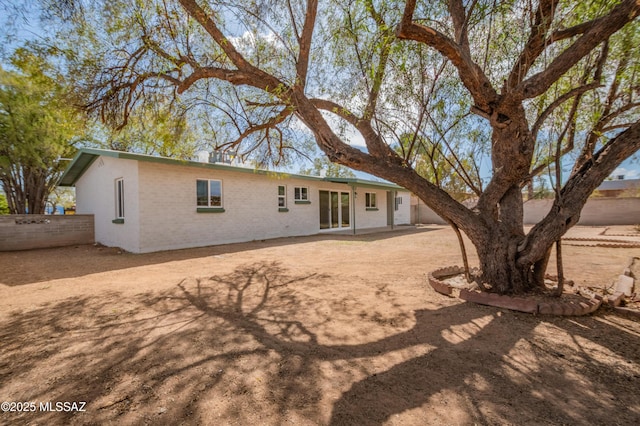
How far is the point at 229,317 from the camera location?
349cm

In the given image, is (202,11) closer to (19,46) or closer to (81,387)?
(19,46)

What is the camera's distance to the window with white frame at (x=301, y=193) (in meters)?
13.5

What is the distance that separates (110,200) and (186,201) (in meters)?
3.02

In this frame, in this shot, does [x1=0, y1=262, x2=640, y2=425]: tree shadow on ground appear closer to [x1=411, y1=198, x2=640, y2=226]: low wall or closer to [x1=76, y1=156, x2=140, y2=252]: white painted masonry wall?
[x1=76, y1=156, x2=140, y2=252]: white painted masonry wall

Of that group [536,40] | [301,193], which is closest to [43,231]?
[301,193]

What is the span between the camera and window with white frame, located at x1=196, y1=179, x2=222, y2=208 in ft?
32.4

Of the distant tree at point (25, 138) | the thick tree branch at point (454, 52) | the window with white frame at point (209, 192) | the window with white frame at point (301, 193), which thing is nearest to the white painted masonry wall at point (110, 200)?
the distant tree at point (25, 138)

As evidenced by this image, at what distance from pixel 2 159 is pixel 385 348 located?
56.0 ft

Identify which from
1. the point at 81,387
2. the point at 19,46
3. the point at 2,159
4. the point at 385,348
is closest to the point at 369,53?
the point at 385,348

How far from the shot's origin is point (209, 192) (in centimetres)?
1015

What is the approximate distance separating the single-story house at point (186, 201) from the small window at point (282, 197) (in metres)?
0.05

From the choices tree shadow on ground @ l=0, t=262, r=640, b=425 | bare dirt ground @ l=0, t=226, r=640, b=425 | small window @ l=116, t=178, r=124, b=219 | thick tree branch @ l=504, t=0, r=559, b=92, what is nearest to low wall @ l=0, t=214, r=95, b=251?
small window @ l=116, t=178, r=124, b=219

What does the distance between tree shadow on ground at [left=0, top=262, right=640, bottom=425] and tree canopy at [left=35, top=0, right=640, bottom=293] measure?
4.75ft

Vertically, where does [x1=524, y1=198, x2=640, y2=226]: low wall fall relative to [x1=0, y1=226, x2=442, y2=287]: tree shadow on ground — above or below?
above
